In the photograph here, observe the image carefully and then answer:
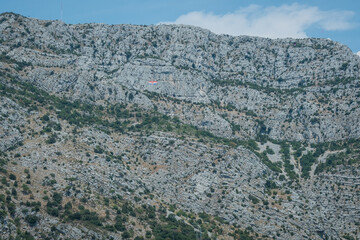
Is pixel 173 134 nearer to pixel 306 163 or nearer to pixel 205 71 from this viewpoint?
pixel 306 163

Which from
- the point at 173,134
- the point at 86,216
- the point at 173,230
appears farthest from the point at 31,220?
the point at 173,134

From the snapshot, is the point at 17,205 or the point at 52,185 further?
the point at 52,185

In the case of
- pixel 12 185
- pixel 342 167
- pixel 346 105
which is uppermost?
pixel 346 105

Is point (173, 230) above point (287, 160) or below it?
below

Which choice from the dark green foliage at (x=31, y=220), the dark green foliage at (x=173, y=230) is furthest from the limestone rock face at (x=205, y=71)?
the dark green foliage at (x=31, y=220)

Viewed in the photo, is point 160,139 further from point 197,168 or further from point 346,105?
point 346,105

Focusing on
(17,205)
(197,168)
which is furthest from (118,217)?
(197,168)

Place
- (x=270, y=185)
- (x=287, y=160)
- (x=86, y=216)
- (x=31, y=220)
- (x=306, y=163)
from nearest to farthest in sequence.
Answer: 1. (x=31, y=220)
2. (x=86, y=216)
3. (x=270, y=185)
4. (x=306, y=163)
5. (x=287, y=160)

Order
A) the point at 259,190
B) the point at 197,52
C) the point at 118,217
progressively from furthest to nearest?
the point at 197,52, the point at 259,190, the point at 118,217
